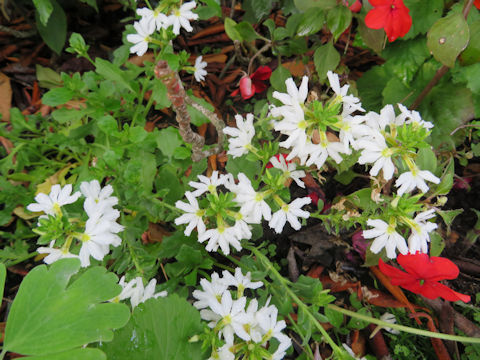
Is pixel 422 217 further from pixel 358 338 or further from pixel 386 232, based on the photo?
pixel 358 338

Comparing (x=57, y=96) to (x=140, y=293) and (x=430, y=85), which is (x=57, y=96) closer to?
(x=140, y=293)

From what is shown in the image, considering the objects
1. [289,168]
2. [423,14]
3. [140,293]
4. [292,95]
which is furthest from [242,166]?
[423,14]

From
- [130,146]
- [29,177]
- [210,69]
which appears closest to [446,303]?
[130,146]

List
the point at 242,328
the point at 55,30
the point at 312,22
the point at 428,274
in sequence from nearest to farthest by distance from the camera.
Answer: the point at 242,328 → the point at 428,274 → the point at 312,22 → the point at 55,30

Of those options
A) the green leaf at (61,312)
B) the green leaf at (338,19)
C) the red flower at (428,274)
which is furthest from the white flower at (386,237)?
the green leaf at (338,19)

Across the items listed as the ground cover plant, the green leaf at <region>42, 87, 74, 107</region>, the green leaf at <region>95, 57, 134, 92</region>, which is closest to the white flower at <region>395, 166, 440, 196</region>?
the ground cover plant

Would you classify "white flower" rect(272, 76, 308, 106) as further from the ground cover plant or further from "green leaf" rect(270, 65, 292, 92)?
"green leaf" rect(270, 65, 292, 92)

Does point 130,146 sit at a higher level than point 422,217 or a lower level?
lower
